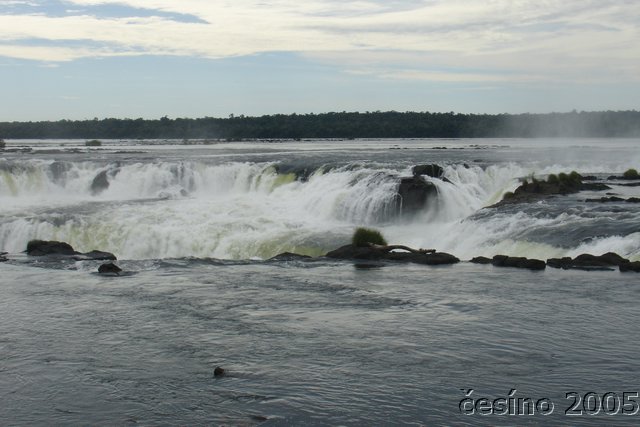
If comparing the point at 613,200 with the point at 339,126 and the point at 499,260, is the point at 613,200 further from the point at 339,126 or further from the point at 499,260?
the point at 339,126

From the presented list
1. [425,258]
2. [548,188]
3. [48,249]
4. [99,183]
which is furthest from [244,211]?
[99,183]

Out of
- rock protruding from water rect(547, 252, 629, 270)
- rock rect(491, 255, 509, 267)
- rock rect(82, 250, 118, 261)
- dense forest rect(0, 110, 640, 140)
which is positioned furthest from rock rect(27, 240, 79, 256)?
dense forest rect(0, 110, 640, 140)

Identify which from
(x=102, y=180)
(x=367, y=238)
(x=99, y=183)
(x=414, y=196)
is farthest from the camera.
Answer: (x=102, y=180)

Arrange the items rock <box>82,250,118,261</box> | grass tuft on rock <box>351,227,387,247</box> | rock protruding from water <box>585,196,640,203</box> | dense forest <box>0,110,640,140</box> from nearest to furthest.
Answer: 1. rock <box>82,250,118,261</box>
2. grass tuft on rock <box>351,227,387,247</box>
3. rock protruding from water <box>585,196,640,203</box>
4. dense forest <box>0,110,640,140</box>

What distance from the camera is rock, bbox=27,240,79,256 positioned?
861 inches

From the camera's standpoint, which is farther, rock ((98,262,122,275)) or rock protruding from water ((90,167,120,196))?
rock protruding from water ((90,167,120,196))

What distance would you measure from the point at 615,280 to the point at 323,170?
2183 cm

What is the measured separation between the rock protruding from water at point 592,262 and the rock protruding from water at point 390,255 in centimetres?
276

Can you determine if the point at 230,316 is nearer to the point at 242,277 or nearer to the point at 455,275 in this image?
the point at 242,277

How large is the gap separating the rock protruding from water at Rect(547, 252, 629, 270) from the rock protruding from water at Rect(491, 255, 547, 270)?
1.34 ft

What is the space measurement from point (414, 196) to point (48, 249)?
1356cm

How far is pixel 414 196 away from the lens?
94.6 feet

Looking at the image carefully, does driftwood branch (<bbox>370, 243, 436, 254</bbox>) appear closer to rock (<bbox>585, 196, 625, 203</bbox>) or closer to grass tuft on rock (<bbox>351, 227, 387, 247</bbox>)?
grass tuft on rock (<bbox>351, 227, 387, 247</bbox>)

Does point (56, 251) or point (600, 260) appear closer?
point (600, 260)
